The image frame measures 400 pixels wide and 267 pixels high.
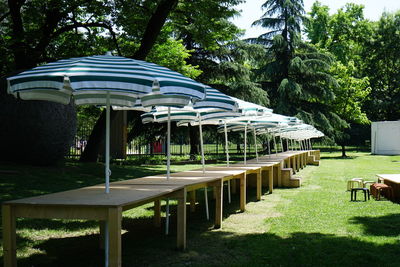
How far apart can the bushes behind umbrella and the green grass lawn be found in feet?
8.73

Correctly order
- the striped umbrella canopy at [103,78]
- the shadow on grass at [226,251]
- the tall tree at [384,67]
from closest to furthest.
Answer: the striped umbrella canopy at [103,78], the shadow on grass at [226,251], the tall tree at [384,67]

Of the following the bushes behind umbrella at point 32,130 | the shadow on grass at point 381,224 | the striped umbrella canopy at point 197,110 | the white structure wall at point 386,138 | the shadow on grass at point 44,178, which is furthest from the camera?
the white structure wall at point 386,138

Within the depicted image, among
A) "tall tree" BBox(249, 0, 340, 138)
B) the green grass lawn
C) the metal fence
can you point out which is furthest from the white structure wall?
the green grass lawn

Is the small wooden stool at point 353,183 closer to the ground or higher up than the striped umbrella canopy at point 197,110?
closer to the ground

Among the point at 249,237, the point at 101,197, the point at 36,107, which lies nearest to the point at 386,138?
the point at 36,107

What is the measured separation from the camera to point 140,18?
16.3m

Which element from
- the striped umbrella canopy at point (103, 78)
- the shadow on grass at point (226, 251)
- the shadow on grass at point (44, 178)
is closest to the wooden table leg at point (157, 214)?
the shadow on grass at point (226, 251)

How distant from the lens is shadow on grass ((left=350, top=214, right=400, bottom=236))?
6519 mm

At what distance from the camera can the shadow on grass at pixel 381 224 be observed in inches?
257

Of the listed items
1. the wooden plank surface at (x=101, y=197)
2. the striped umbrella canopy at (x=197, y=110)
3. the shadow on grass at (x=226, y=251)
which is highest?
the striped umbrella canopy at (x=197, y=110)

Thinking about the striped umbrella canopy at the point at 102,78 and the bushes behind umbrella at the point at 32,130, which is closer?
the striped umbrella canopy at the point at 102,78

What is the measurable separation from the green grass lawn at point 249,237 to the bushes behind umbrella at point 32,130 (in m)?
2.66

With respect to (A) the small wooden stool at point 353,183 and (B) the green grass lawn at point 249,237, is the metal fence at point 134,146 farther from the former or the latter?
(B) the green grass lawn at point 249,237

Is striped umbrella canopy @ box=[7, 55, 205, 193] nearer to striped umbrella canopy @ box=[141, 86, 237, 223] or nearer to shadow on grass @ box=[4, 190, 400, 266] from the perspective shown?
striped umbrella canopy @ box=[141, 86, 237, 223]
